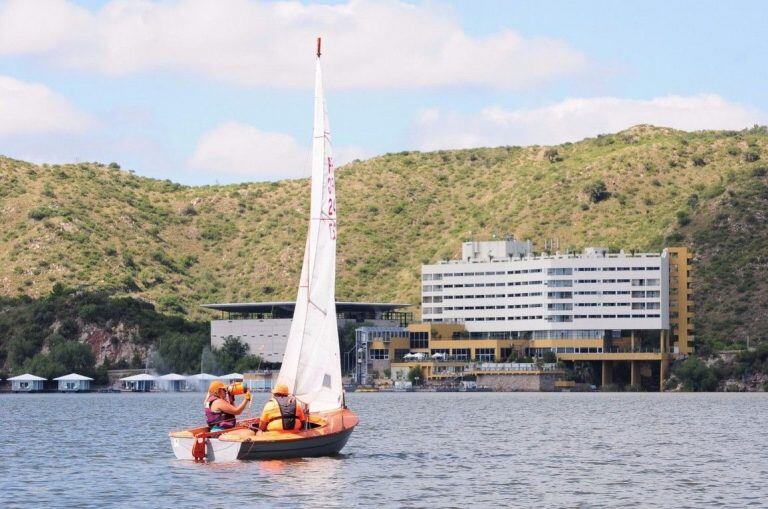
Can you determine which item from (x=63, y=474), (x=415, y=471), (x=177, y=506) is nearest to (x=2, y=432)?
(x=63, y=474)

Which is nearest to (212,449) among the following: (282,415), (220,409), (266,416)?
(220,409)

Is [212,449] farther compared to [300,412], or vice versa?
[212,449]

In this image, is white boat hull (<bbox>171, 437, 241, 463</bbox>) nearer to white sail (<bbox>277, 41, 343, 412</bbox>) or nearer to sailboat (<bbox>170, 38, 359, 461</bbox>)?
sailboat (<bbox>170, 38, 359, 461</bbox>)

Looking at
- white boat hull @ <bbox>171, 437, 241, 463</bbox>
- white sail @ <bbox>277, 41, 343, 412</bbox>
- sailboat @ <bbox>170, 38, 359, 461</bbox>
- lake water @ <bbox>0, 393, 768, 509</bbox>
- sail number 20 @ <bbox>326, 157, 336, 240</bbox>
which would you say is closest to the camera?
lake water @ <bbox>0, 393, 768, 509</bbox>

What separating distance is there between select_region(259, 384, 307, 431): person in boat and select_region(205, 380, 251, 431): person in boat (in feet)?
4.74

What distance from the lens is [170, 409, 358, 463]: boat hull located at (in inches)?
2694

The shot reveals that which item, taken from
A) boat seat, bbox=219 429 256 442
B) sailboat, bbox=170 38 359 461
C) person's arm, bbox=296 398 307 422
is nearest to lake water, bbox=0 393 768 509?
sailboat, bbox=170 38 359 461

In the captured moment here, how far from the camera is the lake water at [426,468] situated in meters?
60.7

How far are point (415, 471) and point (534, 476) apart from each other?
18.1ft

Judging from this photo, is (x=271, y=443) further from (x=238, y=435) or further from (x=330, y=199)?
(x=330, y=199)

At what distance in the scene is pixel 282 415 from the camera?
226 ft

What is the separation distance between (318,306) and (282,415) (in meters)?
6.34

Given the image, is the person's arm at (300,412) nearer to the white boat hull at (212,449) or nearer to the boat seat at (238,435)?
the boat seat at (238,435)

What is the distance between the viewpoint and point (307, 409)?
71062 mm
